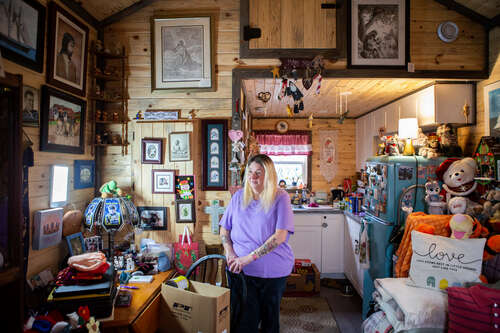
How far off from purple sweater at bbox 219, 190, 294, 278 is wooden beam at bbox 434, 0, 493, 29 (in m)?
2.29

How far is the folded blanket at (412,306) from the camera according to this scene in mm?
1701

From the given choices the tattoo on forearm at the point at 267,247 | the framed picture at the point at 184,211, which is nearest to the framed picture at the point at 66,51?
the framed picture at the point at 184,211

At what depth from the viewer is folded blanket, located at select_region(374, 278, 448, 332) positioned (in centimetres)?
170

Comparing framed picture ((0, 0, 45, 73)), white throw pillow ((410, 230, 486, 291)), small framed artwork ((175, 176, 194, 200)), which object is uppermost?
framed picture ((0, 0, 45, 73))

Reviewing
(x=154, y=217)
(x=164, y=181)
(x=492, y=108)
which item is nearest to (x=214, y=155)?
(x=164, y=181)

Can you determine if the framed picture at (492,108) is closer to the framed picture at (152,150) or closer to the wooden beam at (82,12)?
the framed picture at (152,150)

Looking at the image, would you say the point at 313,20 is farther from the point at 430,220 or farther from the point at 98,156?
the point at 98,156

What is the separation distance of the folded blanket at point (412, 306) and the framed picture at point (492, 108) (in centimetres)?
144

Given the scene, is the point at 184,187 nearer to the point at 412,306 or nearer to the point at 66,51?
the point at 66,51

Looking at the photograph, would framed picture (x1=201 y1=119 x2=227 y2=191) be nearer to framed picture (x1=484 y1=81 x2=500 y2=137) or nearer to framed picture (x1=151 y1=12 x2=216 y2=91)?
framed picture (x1=151 y1=12 x2=216 y2=91)

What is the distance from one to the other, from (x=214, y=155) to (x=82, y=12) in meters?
1.49

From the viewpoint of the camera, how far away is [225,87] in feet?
→ 8.01

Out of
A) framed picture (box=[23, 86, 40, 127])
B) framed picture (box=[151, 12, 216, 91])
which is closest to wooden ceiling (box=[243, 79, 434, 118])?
framed picture (box=[151, 12, 216, 91])

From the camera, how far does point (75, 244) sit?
2021 mm
